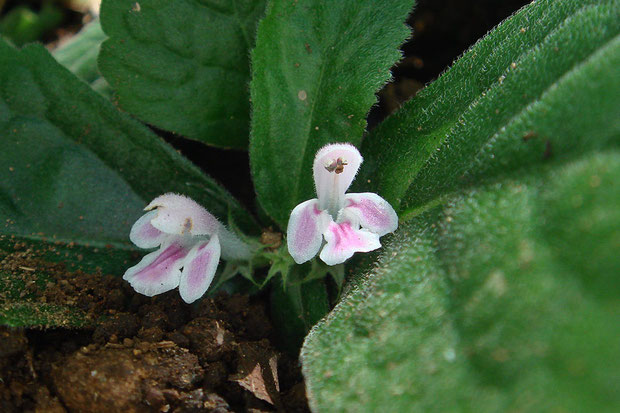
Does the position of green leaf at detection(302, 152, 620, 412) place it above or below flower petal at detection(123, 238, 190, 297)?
above

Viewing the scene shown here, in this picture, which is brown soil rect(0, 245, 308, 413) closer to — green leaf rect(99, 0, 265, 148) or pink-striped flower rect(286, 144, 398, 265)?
pink-striped flower rect(286, 144, 398, 265)

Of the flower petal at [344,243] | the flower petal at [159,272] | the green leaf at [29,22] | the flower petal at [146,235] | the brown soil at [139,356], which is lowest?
the green leaf at [29,22]

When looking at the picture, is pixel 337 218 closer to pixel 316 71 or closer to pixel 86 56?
pixel 316 71

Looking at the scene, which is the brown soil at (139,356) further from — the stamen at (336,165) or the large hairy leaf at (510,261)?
the stamen at (336,165)

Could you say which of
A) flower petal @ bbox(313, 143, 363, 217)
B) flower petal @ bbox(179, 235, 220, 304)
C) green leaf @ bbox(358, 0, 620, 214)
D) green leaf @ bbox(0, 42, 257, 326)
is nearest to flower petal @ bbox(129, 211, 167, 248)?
flower petal @ bbox(179, 235, 220, 304)

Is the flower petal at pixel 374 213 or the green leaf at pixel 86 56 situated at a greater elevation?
the flower petal at pixel 374 213

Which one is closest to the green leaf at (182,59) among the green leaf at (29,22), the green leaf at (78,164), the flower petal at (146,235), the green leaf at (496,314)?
the green leaf at (78,164)
